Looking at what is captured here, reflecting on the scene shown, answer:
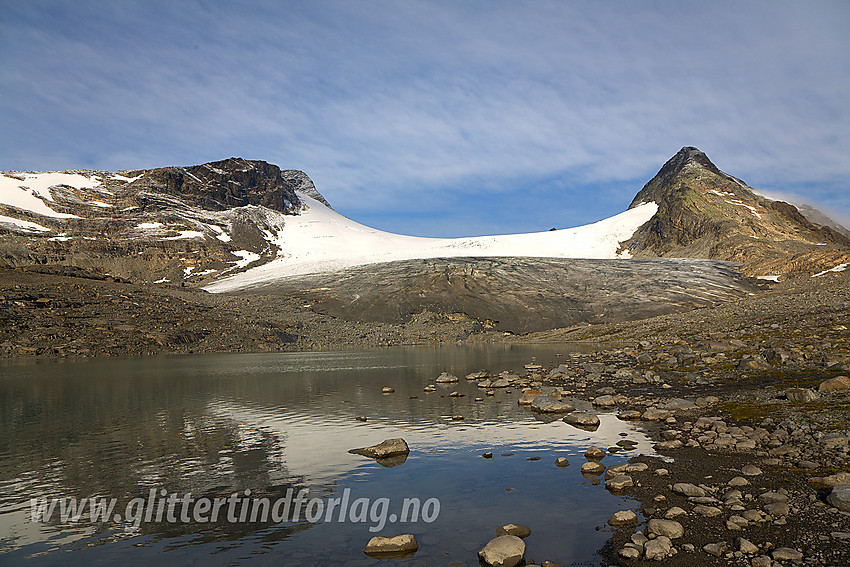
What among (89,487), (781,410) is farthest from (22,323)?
(781,410)

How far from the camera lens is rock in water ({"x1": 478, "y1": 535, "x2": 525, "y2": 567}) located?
34.6 ft

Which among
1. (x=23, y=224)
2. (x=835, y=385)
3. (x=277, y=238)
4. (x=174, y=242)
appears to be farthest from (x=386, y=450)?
(x=277, y=238)

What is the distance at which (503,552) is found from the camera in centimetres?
1070

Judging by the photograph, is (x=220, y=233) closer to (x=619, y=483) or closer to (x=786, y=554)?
(x=619, y=483)

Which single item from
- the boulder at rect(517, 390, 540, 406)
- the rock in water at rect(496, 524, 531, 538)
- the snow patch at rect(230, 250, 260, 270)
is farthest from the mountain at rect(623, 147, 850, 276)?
the rock in water at rect(496, 524, 531, 538)

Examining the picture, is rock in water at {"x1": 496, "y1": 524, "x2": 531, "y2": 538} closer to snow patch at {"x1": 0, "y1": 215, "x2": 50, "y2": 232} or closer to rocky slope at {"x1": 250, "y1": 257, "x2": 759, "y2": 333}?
rocky slope at {"x1": 250, "y1": 257, "x2": 759, "y2": 333}

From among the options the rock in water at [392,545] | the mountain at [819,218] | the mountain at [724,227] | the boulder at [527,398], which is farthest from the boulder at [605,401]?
the mountain at [819,218]

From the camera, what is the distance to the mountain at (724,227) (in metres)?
147

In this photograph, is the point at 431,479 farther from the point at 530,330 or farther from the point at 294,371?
the point at 530,330

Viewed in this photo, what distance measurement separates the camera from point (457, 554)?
36.9 feet

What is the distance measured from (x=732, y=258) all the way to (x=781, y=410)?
476 ft

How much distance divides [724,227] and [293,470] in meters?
174

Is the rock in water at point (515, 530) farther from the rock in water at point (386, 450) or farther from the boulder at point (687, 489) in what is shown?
the rock in water at point (386, 450)

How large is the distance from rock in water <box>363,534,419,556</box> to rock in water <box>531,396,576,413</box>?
1662cm
